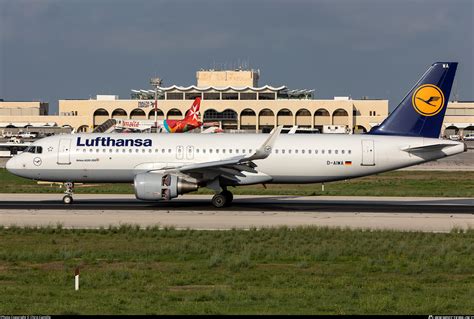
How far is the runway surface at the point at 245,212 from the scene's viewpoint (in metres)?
33.2

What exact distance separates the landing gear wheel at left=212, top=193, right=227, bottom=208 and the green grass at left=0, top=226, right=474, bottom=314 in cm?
911

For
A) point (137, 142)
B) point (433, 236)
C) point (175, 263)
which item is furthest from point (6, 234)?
point (433, 236)

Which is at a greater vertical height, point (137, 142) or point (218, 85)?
point (218, 85)

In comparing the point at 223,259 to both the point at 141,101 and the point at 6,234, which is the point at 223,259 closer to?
the point at 6,234

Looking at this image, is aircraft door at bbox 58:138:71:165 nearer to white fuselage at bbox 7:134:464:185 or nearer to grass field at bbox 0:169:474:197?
white fuselage at bbox 7:134:464:185

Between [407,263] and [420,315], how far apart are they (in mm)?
7522

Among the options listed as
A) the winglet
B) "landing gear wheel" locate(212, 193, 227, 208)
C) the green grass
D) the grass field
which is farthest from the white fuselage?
the green grass

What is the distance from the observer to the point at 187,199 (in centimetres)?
4434

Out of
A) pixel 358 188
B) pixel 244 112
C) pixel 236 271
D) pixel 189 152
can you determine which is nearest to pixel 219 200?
pixel 189 152

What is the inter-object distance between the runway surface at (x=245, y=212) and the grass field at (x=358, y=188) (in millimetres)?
4278

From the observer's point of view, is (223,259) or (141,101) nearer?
(223,259)

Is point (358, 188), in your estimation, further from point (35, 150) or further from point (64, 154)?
point (35, 150)

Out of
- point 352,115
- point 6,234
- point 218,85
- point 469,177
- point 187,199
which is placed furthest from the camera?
point 218,85

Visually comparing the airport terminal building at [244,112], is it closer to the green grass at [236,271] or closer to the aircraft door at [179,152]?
the aircraft door at [179,152]
